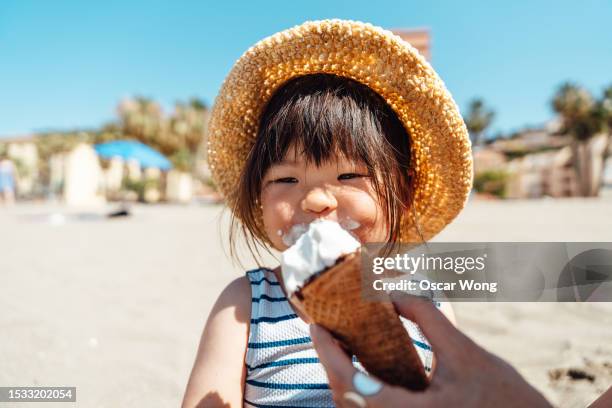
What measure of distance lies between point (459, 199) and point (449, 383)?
1.07 metres

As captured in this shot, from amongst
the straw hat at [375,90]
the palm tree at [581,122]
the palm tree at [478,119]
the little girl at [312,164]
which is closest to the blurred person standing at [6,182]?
the straw hat at [375,90]

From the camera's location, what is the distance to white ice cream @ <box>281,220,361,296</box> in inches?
34.7

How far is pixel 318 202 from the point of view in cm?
121

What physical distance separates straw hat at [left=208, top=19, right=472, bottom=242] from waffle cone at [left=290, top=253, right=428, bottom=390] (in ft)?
2.68

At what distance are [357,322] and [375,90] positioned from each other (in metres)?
0.91

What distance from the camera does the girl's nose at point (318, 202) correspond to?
1.21 m

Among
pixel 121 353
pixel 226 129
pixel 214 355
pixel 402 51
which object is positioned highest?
pixel 402 51

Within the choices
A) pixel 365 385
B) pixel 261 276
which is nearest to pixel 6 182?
pixel 261 276

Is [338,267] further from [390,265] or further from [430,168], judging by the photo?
[430,168]

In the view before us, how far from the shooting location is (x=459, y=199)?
173 cm

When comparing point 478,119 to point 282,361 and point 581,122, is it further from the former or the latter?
point 282,361

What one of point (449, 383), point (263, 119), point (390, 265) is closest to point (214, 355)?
point (390, 265)

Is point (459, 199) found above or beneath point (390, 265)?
above

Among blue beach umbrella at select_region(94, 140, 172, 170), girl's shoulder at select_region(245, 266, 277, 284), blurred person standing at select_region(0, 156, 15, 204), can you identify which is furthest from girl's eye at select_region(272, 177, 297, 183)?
blurred person standing at select_region(0, 156, 15, 204)
